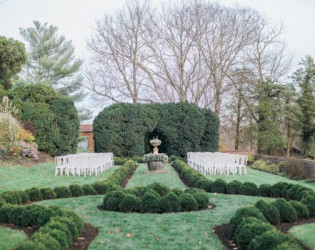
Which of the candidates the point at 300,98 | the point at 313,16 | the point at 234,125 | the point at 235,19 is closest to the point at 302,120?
the point at 300,98

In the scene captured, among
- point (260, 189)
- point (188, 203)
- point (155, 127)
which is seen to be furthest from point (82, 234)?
point (155, 127)

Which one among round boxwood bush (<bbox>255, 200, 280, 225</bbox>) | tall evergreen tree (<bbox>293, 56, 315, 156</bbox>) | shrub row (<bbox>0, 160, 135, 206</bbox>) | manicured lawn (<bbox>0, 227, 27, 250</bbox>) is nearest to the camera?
manicured lawn (<bbox>0, 227, 27, 250</bbox>)

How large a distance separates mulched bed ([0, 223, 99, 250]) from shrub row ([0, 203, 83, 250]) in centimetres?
8

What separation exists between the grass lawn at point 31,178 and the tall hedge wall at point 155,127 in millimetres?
8392

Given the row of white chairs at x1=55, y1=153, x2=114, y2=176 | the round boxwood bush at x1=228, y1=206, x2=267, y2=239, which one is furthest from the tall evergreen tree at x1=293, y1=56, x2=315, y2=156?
the round boxwood bush at x1=228, y1=206, x2=267, y2=239

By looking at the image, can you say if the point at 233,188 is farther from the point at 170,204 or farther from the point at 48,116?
the point at 48,116

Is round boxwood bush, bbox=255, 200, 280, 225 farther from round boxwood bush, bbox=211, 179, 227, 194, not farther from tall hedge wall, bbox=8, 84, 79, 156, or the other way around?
tall hedge wall, bbox=8, 84, 79, 156

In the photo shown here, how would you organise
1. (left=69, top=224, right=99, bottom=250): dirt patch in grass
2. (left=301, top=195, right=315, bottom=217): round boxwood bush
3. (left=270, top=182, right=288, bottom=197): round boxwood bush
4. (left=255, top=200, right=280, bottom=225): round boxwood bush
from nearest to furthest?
(left=69, top=224, right=99, bottom=250): dirt patch in grass < (left=255, top=200, right=280, bottom=225): round boxwood bush < (left=301, top=195, right=315, bottom=217): round boxwood bush < (left=270, top=182, right=288, bottom=197): round boxwood bush

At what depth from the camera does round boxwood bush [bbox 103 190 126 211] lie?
7.62 metres

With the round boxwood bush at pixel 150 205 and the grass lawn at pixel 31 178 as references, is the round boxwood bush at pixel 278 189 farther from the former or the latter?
the grass lawn at pixel 31 178

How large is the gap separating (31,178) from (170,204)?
748 centimetres

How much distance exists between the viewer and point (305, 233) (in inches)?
231

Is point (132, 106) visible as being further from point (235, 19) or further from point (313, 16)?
point (313, 16)

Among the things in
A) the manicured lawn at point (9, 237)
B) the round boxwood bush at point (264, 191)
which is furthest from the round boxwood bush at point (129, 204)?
the round boxwood bush at point (264, 191)
